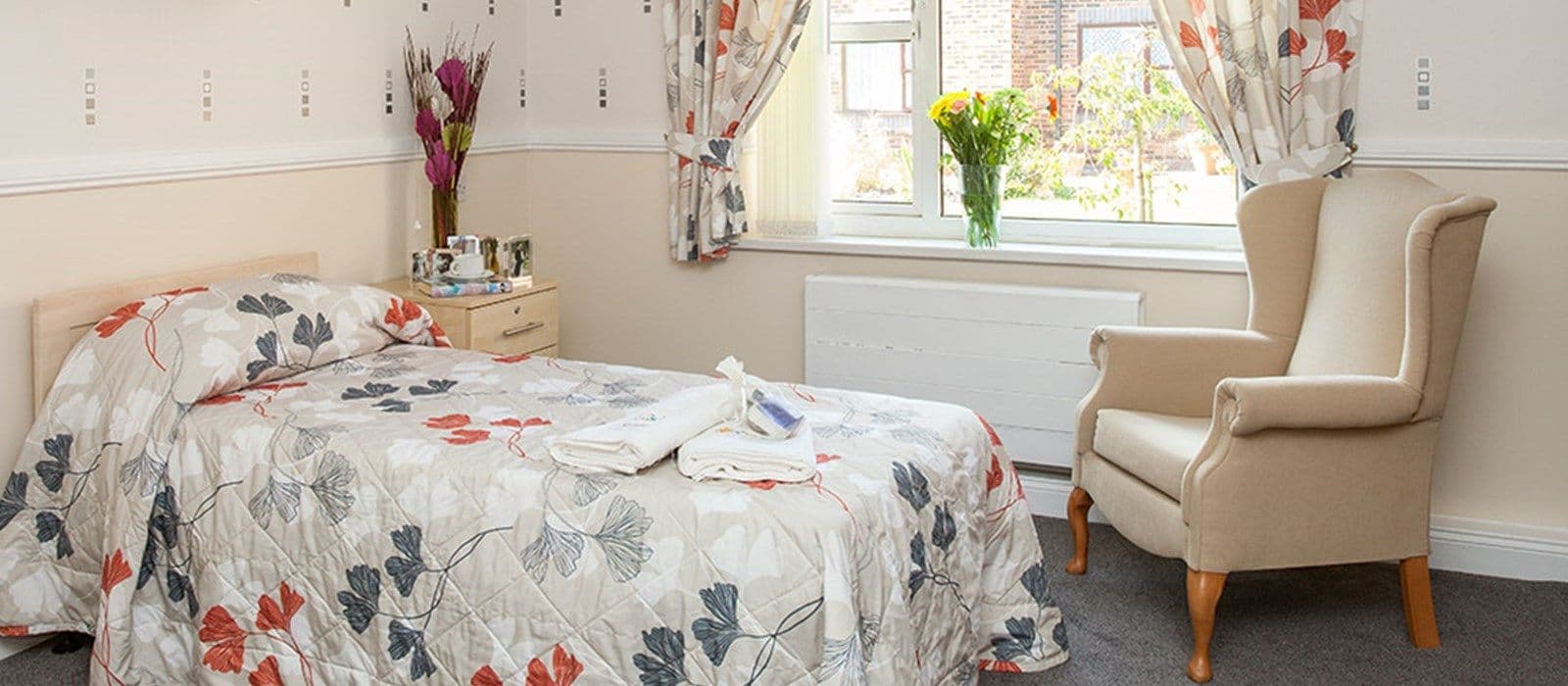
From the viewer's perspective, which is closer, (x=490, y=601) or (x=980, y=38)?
(x=490, y=601)

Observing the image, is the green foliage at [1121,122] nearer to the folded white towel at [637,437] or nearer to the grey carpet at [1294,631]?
the grey carpet at [1294,631]

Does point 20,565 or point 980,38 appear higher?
point 980,38

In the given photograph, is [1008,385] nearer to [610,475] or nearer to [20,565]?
[610,475]

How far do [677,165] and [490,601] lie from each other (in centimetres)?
221

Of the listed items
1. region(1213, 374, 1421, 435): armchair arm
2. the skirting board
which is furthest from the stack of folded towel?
the skirting board

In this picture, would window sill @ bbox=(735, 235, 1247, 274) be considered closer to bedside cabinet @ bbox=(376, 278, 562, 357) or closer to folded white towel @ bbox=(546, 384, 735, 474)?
bedside cabinet @ bbox=(376, 278, 562, 357)

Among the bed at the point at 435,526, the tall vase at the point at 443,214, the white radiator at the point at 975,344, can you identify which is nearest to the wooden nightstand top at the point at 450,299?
the tall vase at the point at 443,214

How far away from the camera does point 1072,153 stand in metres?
4.39

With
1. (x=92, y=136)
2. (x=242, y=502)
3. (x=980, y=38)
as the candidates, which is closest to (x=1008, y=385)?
(x=980, y=38)

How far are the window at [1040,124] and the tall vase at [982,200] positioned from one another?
14cm

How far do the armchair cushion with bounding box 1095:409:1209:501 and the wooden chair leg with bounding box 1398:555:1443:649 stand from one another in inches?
21.0

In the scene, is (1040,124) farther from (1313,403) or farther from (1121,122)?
(1313,403)

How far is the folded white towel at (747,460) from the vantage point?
2.60 m

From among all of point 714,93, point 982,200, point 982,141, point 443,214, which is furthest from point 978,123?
point 443,214
